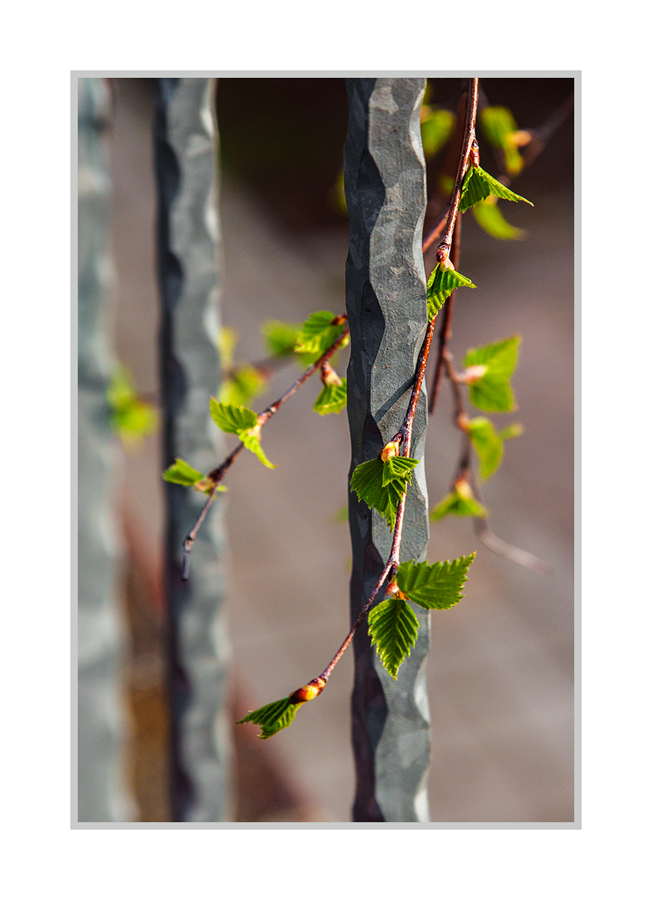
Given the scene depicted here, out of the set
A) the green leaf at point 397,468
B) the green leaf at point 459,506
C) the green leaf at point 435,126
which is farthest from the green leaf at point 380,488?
the green leaf at point 435,126

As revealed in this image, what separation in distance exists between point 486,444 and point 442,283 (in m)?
0.26

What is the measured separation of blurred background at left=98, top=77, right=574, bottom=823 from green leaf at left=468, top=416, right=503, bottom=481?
0.19 metres

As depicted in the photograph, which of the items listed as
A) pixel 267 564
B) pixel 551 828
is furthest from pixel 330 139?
pixel 551 828

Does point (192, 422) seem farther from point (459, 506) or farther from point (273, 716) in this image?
point (273, 716)

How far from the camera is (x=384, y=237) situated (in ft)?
1.18

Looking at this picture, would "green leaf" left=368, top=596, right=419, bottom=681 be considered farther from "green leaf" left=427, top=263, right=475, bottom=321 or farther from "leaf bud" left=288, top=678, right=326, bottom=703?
"green leaf" left=427, top=263, right=475, bottom=321

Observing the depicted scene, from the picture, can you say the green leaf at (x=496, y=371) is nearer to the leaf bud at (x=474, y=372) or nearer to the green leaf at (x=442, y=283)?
the leaf bud at (x=474, y=372)

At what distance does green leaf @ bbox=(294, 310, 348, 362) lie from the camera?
0.43m

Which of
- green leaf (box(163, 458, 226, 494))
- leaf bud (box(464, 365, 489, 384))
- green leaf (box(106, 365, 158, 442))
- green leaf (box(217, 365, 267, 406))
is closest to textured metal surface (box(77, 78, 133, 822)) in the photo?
green leaf (box(106, 365, 158, 442))

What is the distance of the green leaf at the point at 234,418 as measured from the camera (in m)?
0.45

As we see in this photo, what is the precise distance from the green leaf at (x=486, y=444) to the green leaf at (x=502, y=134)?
0.25 metres

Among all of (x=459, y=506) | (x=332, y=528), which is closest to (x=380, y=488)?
(x=459, y=506)

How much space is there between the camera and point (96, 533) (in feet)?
2.50
